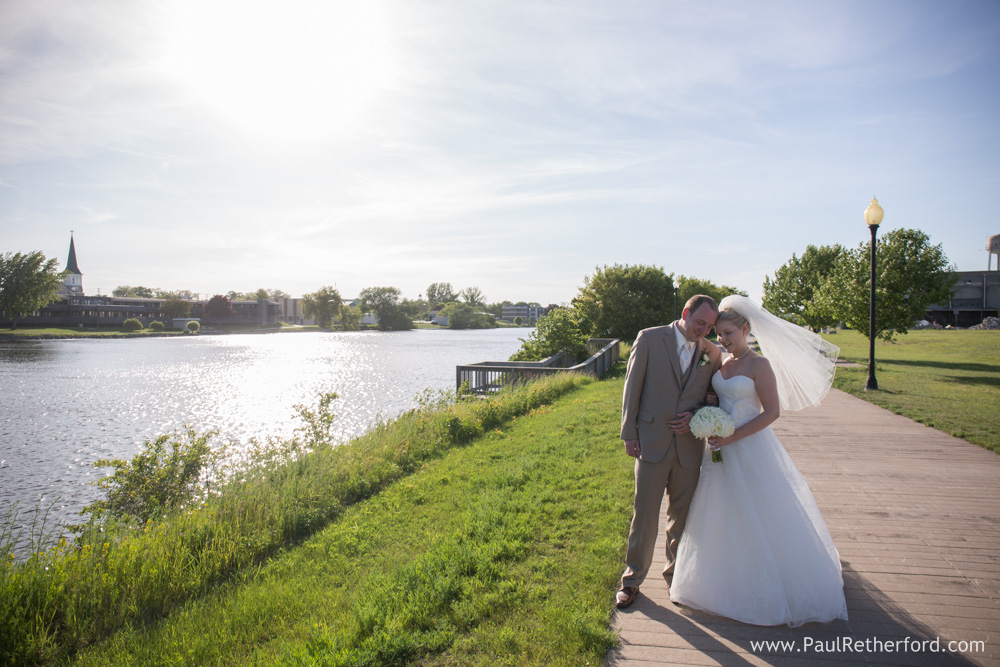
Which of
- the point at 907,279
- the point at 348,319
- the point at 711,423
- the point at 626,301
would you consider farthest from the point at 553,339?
the point at 348,319

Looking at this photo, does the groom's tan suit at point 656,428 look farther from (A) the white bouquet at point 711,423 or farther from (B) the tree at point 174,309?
(B) the tree at point 174,309

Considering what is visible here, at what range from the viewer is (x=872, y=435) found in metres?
9.21

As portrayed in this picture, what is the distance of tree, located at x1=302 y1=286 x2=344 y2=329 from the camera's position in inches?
4882

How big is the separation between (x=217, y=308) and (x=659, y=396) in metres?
125

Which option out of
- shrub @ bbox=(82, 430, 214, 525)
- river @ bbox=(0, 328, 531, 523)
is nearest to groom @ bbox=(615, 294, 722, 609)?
shrub @ bbox=(82, 430, 214, 525)

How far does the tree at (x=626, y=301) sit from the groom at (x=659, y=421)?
31964 mm

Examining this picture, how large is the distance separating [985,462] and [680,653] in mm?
7034

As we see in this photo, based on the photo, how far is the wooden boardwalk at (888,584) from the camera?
127 inches

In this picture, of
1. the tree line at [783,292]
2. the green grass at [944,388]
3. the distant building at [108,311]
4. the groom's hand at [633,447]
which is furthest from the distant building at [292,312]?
the groom's hand at [633,447]

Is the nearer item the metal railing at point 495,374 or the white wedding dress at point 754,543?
the white wedding dress at point 754,543

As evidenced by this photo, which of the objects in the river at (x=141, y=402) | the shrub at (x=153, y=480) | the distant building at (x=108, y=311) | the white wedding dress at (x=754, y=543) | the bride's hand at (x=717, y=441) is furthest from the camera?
the distant building at (x=108, y=311)

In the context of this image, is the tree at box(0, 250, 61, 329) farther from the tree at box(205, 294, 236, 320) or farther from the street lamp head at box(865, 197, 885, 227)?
the street lamp head at box(865, 197, 885, 227)

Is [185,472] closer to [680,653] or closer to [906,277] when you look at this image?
[680,653]

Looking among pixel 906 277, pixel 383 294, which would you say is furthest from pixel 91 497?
pixel 383 294
